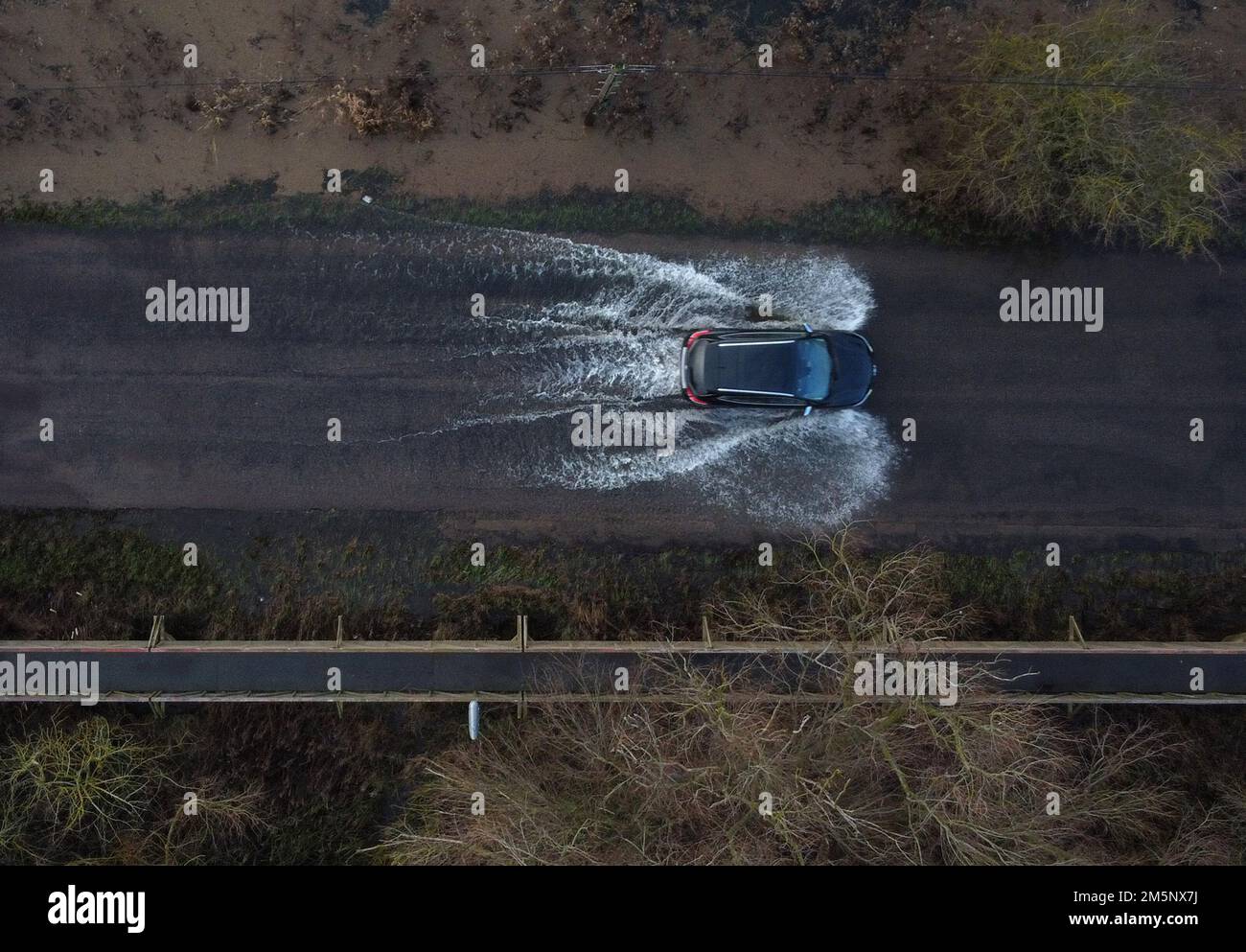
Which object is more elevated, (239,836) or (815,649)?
(815,649)

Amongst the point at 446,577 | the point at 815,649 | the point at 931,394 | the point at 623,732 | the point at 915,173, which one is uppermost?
the point at 915,173

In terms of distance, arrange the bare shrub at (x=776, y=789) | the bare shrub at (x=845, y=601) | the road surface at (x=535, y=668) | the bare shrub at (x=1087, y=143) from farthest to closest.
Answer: the bare shrub at (x=1087, y=143) → the road surface at (x=535, y=668) → the bare shrub at (x=845, y=601) → the bare shrub at (x=776, y=789)

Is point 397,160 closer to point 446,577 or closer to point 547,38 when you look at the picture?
point 547,38

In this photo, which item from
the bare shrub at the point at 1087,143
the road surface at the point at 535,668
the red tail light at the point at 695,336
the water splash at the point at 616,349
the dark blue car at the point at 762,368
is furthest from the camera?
the water splash at the point at 616,349

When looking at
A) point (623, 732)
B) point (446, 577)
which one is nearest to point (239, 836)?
point (446, 577)

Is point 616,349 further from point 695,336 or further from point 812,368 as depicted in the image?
point 812,368

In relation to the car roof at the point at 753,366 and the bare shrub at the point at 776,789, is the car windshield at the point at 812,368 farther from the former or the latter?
the bare shrub at the point at 776,789

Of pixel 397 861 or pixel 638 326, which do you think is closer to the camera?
pixel 397 861

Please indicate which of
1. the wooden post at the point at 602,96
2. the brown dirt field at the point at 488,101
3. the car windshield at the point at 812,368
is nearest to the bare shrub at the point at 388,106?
the brown dirt field at the point at 488,101
